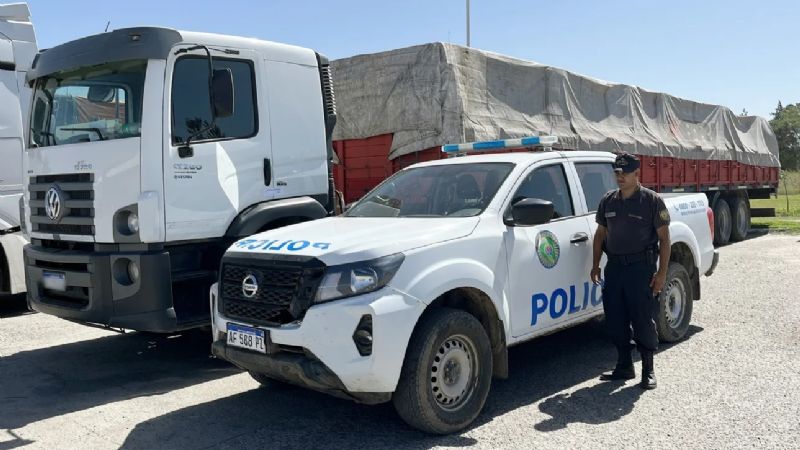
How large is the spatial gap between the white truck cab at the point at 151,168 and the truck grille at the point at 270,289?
1.21 m

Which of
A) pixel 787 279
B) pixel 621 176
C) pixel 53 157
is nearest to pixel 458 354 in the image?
pixel 621 176

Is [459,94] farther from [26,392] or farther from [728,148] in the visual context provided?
[728,148]

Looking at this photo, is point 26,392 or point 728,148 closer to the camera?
point 26,392

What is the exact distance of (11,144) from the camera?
319 inches

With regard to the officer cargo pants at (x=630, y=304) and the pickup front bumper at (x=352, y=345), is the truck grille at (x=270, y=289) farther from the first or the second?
the officer cargo pants at (x=630, y=304)

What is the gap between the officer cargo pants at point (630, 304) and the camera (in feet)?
16.7

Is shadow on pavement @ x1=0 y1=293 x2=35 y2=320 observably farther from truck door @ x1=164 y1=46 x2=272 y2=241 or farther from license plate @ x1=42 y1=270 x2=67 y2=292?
truck door @ x1=164 y1=46 x2=272 y2=241

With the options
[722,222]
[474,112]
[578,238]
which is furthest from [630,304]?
[722,222]

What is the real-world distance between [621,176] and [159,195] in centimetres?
354

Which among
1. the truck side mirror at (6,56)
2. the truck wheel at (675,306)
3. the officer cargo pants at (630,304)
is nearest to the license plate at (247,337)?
the officer cargo pants at (630,304)

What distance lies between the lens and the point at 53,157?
5.93 m

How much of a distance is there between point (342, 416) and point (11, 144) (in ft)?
19.0

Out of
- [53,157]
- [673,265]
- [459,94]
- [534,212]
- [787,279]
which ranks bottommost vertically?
[787,279]

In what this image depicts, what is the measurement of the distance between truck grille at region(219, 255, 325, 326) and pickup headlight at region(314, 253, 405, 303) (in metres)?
0.06
